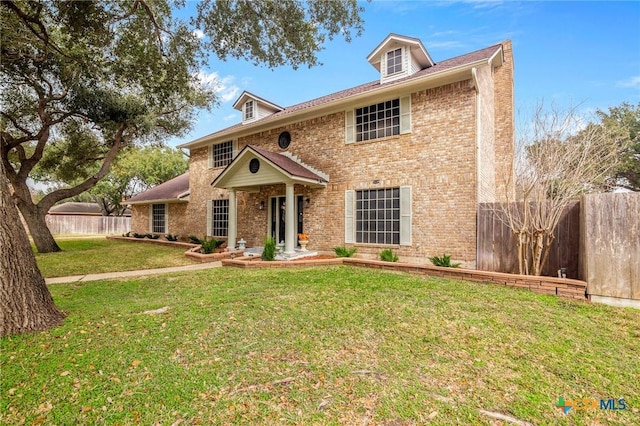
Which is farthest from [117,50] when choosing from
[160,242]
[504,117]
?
[504,117]

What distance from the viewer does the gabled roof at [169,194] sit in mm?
16953

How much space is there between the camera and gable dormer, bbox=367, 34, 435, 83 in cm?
1091

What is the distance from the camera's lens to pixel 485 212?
8.40m

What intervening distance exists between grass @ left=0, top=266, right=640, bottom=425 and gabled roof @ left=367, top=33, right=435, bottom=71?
29.8 feet

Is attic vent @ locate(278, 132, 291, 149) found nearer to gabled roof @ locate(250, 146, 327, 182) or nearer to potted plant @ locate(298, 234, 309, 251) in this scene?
gabled roof @ locate(250, 146, 327, 182)

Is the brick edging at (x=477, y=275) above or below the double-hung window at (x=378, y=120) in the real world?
below

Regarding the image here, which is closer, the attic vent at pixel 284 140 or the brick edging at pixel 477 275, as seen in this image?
the brick edging at pixel 477 275

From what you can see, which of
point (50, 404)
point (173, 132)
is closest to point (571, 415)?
point (50, 404)

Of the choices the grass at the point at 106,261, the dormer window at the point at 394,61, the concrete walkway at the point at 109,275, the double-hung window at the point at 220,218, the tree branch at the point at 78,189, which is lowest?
the concrete walkway at the point at 109,275

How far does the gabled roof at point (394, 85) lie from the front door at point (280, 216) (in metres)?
3.40

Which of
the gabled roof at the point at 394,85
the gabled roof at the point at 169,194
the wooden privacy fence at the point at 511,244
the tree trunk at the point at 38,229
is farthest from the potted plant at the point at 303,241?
the tree trunk at the point at 38,229

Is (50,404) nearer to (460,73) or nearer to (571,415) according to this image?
(571,415)

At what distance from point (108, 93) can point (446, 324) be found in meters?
14.9

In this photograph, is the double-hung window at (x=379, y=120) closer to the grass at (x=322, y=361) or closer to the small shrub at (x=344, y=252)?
the small shrub at (x=344, y=252)
